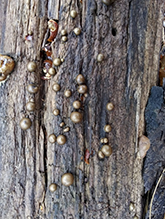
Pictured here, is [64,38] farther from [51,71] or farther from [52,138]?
[52,138]

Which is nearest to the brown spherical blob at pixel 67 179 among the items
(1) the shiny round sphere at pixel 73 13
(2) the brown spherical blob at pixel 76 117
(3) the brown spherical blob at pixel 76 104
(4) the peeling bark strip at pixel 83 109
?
(4) the peeling bark strip at pixel 83 109

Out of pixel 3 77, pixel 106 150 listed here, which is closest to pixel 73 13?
pixel 3 77

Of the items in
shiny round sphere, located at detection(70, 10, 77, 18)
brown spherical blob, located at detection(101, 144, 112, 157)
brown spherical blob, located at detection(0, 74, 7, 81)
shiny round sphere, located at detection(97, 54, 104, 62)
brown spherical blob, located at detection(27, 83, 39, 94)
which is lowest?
brown spherical blob, located at detection(101, 144, 112, 157)

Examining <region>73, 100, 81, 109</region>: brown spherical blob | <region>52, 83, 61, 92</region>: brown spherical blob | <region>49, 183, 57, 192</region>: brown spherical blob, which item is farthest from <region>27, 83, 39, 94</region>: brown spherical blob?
<region>49, 183, 57, 192</region>: brown spherical blob

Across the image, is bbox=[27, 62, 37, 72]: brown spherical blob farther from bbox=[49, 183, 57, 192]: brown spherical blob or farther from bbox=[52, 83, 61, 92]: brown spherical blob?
bbox=[49, 183, 57, 192]: brown spherical blob

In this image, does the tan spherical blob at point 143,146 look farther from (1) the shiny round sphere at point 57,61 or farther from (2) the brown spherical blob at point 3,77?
(2) the brown spherical blob at point 3,77

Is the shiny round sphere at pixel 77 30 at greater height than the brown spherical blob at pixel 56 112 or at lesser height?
greater

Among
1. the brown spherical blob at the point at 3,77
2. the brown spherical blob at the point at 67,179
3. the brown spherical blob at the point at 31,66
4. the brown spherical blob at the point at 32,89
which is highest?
the brown spherical blob at the point at 31,66
